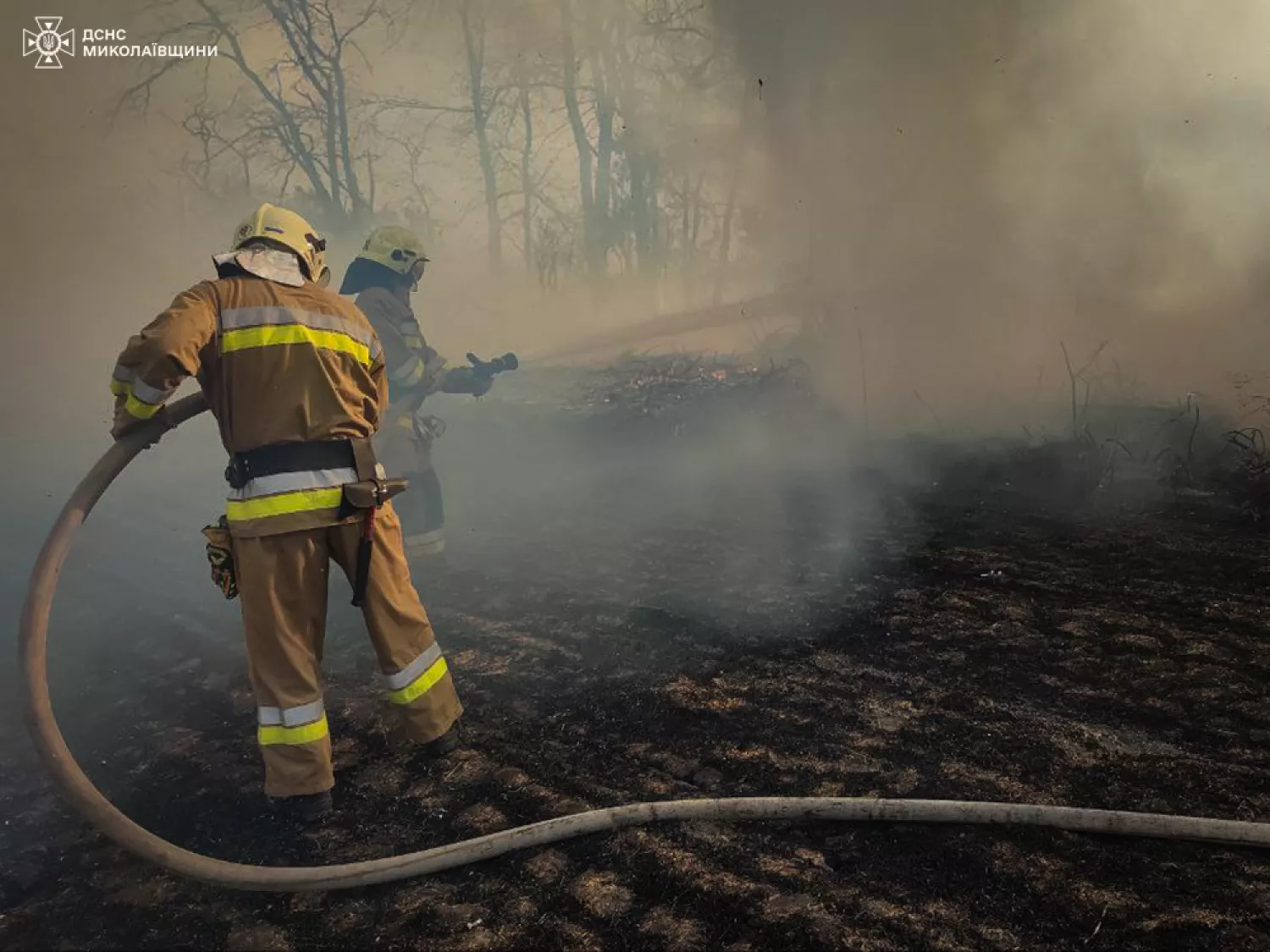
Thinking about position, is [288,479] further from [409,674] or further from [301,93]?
[301,93]

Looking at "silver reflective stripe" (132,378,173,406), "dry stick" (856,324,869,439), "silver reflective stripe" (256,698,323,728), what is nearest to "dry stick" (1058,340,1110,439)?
"dry stick" (856,324,869,439)

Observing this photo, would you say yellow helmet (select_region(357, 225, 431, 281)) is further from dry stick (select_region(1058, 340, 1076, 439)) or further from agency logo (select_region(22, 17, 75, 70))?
agency logo (select_region(22, 17, 75, 70))

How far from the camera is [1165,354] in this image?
6.77m

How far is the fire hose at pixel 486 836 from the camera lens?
2129mm

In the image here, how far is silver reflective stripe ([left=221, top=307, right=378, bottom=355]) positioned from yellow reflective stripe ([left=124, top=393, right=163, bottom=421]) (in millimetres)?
356

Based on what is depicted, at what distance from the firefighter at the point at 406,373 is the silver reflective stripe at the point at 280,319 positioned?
2131mm

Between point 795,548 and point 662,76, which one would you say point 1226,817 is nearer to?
point 795,548

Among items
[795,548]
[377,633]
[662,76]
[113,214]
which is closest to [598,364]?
[662,76]

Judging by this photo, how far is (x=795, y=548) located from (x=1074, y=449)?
315 cm

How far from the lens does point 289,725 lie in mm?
2537

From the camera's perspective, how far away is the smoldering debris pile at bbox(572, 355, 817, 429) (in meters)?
8.93

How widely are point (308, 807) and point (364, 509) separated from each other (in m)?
1.05

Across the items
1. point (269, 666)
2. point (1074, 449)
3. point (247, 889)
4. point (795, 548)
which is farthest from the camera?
point (1074, 449)

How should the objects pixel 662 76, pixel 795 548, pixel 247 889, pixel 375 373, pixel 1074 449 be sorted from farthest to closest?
pixel 662 76 < pixel 1074 449 < pixel 795 548 < pixel 375 373 < pixel 247 889
